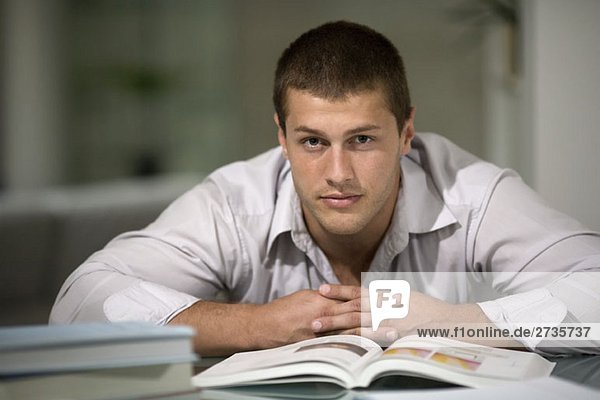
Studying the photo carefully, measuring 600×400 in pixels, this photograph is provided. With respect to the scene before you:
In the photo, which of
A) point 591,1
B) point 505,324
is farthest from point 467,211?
point 591,1

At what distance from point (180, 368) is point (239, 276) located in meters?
0.78

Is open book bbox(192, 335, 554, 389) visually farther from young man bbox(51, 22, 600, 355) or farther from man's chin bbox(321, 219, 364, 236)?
man's chin bbox(321, 219, 364, 236)

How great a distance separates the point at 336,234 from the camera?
60.4 inches

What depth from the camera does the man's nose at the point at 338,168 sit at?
1.34m

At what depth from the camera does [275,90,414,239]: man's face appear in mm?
1353

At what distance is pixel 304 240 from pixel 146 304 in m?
0.41

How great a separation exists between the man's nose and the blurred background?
1.27 m

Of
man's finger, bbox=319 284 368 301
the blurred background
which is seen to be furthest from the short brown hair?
the blurred background

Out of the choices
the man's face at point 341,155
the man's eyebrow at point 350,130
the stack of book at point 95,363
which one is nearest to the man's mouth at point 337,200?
the man's face at point 341,155

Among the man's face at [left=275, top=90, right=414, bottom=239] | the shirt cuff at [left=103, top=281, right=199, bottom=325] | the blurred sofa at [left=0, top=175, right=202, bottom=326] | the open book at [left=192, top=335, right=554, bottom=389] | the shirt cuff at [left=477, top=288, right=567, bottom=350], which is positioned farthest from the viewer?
the blurred sofa at [left=0, top=175, right=202, bottom=326]

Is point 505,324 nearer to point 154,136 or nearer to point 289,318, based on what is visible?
point 289,318

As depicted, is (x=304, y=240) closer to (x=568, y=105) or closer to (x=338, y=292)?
(x=338, y=292)

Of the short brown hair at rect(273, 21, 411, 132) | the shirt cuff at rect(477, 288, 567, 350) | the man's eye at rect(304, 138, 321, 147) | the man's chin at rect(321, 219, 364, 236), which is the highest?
the short brown hair at rect(273, 21, 411, 132)

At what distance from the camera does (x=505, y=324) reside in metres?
1.14
